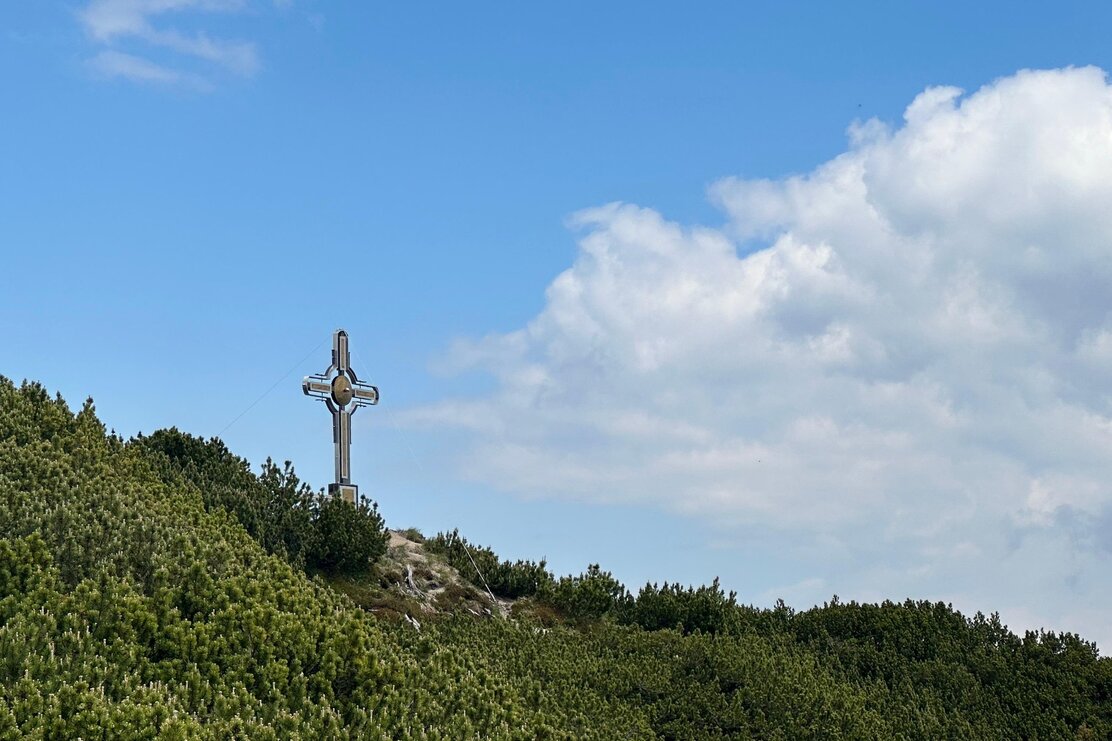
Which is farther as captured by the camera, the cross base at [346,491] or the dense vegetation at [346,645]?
the cross base at [346,491]

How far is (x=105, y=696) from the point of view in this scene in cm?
1120

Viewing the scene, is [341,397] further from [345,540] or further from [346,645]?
[346,645]

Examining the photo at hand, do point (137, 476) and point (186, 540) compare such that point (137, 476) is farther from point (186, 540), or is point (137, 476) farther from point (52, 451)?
point (186, 540)

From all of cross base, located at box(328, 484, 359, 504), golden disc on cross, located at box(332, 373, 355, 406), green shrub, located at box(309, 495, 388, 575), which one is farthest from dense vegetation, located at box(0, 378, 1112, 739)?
golden disc on cross, located at box(332, 373, 355, 406)

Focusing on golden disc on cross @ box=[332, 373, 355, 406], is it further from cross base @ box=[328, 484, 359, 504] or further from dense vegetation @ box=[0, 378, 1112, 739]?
dense vegetation @ box=[0, 378, 1112, 739]

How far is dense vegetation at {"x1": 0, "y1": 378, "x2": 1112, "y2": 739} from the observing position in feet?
39.1

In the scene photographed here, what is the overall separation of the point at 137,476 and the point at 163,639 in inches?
274

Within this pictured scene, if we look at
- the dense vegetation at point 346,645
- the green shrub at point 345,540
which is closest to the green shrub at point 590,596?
the dense vegetation at point 346,645

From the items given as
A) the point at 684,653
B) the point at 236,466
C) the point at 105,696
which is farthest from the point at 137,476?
the point at 684,653

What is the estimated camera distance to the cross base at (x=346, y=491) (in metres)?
24.5

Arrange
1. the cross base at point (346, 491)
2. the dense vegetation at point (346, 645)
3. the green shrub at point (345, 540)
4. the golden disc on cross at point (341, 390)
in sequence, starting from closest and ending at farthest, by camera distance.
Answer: the dense vegetation at point (346, 645)
the green shrub at point (345, 540)
the cross base at point (346, 491)
the golden disc on cross at point (341, 390)

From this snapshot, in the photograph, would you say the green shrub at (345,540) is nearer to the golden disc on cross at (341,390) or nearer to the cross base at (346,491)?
the cross base at (346,491)

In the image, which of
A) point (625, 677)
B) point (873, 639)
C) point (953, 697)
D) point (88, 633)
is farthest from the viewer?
point (873, 639)

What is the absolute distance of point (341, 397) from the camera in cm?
2536
